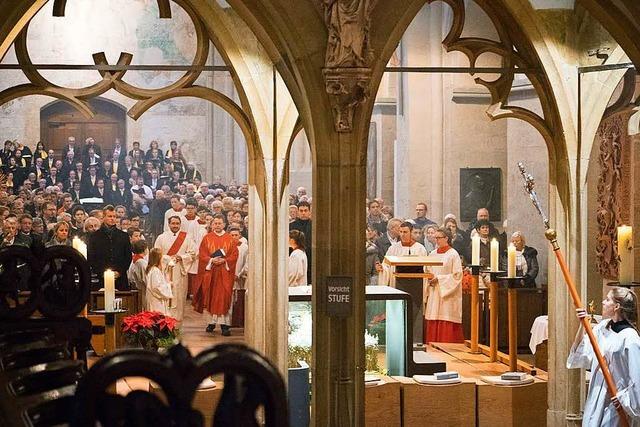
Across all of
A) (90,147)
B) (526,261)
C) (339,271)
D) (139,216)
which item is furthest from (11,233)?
(339,271)

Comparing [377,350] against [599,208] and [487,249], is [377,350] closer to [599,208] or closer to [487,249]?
[599,208]

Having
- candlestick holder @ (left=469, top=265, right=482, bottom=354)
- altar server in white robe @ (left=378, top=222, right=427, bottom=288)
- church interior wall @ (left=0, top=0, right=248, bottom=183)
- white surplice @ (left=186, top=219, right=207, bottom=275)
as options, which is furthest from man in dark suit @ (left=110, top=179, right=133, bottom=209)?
candlestick holder @ (left=469, top=265, right=482, bottom=354)

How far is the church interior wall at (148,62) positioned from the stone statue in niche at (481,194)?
13.3 feet

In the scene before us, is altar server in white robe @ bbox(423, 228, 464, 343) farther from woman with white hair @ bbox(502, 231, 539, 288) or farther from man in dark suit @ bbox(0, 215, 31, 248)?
man in dark suit @ bbox(0, 215, 31, 248)

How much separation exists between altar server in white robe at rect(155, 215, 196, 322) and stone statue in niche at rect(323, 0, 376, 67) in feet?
38.0

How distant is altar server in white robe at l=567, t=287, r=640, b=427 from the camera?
8.45 meters

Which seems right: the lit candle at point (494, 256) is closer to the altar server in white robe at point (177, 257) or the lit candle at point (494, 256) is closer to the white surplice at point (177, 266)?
the white surplice at point (177, 266)

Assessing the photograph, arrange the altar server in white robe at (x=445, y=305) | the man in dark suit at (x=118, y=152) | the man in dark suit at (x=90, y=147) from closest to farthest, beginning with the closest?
the altar server in white robe at (x=445, y=305)
the man in dark suit at (x=90, y=147)
the man in dark suit at (x=118, y=152)

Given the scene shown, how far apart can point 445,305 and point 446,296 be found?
16cm

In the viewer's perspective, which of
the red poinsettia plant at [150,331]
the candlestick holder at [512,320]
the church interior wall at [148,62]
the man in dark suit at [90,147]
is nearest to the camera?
the red poinsettia plant at [150,331]

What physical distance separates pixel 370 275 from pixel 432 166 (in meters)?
2.17

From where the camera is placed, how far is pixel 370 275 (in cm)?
2023

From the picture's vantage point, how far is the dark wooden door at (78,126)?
2231 centimetres

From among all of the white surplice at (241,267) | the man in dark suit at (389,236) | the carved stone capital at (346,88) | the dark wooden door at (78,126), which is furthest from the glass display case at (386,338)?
the dark wooden door at (78,126)
